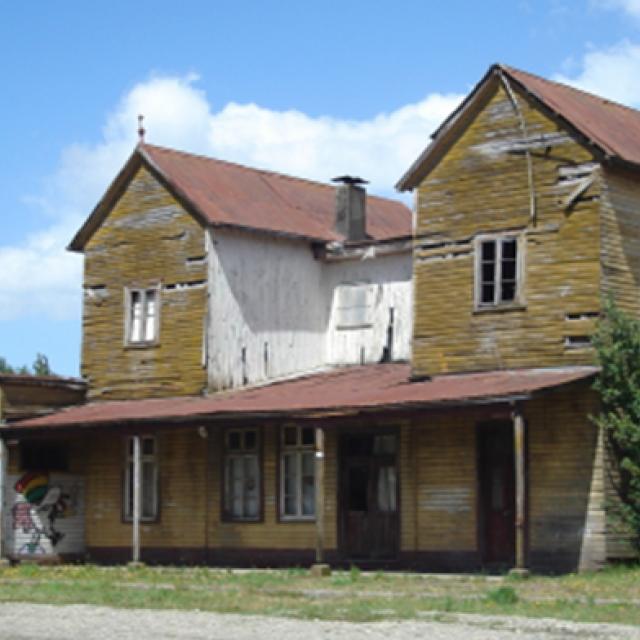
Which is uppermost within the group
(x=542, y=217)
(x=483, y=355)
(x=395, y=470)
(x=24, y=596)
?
(x=542, y=217)

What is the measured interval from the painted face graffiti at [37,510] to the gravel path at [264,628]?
633 inches

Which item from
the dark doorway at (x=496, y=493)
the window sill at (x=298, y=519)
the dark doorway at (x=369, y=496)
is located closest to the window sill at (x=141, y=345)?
the window sill at (x=298, y=519)

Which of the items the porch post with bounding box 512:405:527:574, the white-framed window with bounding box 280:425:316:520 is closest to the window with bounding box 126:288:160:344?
the white-framed window with bounding box 280:425:316:520

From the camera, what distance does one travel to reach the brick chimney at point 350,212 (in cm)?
3597

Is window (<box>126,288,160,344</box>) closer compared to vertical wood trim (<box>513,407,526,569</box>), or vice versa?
vertical wood trim (<box>513,407,526,569</box>)

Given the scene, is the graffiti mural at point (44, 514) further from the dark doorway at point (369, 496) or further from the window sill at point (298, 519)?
the dark doorway at point (369, 496)

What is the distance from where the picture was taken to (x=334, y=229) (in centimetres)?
3609

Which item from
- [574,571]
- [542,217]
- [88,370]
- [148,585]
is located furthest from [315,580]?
[88,370]

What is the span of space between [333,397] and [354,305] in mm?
5329

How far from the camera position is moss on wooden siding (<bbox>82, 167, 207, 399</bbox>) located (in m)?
33.8

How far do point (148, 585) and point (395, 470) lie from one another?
6338 mm

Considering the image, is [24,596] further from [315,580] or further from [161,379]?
[161,379]

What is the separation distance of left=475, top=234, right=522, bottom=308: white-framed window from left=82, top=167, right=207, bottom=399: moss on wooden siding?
6.95 meters

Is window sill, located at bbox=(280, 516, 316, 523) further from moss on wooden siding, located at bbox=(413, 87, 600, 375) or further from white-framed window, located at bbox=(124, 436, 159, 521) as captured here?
moss on wooden siding, located at bbox=(413, 87, 600, 375)
